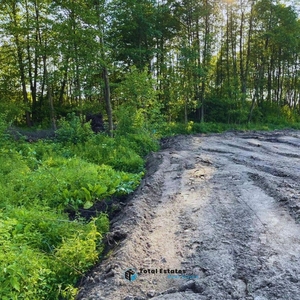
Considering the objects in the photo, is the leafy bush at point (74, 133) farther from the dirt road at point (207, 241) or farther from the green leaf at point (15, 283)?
the green leaf at point (15, 283)

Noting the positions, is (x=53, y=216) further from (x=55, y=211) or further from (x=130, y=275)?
(x=130, y=275)

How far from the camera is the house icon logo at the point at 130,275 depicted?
2805 mm

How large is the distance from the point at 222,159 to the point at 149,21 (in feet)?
40.4

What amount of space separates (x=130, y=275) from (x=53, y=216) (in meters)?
1.63

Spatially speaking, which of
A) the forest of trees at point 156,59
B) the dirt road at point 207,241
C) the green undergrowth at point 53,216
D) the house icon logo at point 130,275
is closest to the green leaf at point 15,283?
the green undergrowth at point 53,216

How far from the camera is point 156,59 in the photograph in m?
19.6

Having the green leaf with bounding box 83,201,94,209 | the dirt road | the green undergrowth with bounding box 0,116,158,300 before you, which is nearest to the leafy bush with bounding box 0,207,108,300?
the green undergrowth with bounding box 0,116,158,300

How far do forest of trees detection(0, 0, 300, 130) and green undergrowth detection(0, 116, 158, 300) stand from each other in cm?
406

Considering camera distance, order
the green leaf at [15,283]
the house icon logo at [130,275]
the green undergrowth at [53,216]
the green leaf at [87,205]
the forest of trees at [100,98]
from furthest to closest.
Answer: the green leaf at [87,205], the forest of trees at [100,98], the house icon logo at [130,275], the green undergrowth at [53,216], the green leaf at [15,283]

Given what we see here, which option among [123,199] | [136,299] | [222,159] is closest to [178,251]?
[136,299]

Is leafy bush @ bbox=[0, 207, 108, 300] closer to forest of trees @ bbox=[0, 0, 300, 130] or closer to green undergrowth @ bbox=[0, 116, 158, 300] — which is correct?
green undergrowth @ bbox=[0, 116, 158, 300]

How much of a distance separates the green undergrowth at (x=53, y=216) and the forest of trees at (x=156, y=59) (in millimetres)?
4062

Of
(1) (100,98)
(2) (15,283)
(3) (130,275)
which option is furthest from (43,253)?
(1) (100,98)

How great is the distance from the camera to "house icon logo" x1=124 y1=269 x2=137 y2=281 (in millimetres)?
2805
